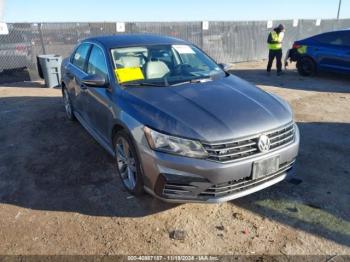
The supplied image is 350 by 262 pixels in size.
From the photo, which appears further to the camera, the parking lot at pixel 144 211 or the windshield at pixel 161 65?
the windshield at pixel 161 65

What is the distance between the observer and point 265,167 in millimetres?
3230

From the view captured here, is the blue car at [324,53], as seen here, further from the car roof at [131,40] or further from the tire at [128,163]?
the tire at [128,163]

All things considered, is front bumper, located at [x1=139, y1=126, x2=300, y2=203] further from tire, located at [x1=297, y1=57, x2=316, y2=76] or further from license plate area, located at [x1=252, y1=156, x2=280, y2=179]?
tire, located at [x1=297, y1=57, x2=316, y2=76]

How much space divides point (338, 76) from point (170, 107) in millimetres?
9787

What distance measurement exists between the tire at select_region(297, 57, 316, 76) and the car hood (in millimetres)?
8207

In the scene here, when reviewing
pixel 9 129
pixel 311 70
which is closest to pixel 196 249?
pixel 9 129

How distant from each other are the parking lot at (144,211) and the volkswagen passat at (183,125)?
352 millimetres

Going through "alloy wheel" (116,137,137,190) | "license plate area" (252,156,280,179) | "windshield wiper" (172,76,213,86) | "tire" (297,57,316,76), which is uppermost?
"windshield wiper" (172,76,213,86)

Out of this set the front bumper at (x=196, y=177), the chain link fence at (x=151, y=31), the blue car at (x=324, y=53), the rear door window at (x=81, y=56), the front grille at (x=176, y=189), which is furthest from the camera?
the chain link fence at (x=151, y=31)

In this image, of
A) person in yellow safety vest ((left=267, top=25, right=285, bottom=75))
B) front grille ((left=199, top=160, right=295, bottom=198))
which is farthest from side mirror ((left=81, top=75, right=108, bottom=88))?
person in yellow safety vest ((left=267, top=25, right=285, bottom=75))

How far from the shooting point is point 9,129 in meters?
6.28

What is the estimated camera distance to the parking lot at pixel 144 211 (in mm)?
3107

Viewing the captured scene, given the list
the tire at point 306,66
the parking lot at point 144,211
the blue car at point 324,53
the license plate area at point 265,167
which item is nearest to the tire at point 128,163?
the parking lot at point 144,211

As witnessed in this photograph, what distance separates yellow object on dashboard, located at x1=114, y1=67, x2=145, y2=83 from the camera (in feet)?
13.2
